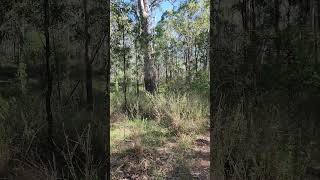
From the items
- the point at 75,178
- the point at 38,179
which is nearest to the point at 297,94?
the point at 75,178

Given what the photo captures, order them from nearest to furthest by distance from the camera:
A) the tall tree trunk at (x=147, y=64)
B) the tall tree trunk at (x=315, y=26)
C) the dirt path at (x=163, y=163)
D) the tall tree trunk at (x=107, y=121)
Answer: the tall tree trunk at (x=315, y=26)
the tall tree trunk at (x=107, y=121)
the dirt path at (x=163, y=163)
the tall tree trunk at (x=147, y=64)

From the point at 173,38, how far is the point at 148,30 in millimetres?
4302

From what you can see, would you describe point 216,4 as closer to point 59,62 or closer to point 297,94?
point 297,94

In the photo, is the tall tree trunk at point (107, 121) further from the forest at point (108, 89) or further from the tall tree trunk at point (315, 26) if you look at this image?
the tall tree trunk at point (315, 26)

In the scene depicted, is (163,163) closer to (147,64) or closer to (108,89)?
(108,89)

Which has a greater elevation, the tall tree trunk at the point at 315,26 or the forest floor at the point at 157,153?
the tall tree trunk at the point at 315,26

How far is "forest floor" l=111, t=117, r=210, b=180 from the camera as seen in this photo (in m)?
5.07

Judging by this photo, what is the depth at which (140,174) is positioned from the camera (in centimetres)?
508

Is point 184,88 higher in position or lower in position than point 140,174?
higher

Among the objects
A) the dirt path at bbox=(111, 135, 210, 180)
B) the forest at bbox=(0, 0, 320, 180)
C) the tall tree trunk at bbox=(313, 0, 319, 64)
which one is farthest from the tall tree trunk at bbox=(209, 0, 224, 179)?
the dirt path at bbox=(111, 135, 210, 180)

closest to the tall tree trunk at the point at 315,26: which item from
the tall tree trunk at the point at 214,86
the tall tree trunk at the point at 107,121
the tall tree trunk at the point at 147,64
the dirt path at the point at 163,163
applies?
the tall tree trunk at the point at 214,86

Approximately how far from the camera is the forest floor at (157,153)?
5.07 meters

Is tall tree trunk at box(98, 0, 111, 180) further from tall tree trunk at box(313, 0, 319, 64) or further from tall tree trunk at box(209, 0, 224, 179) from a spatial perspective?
tall tree trunk at box(313, 0, 319, 64)

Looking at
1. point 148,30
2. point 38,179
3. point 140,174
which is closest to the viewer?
point 38,179
